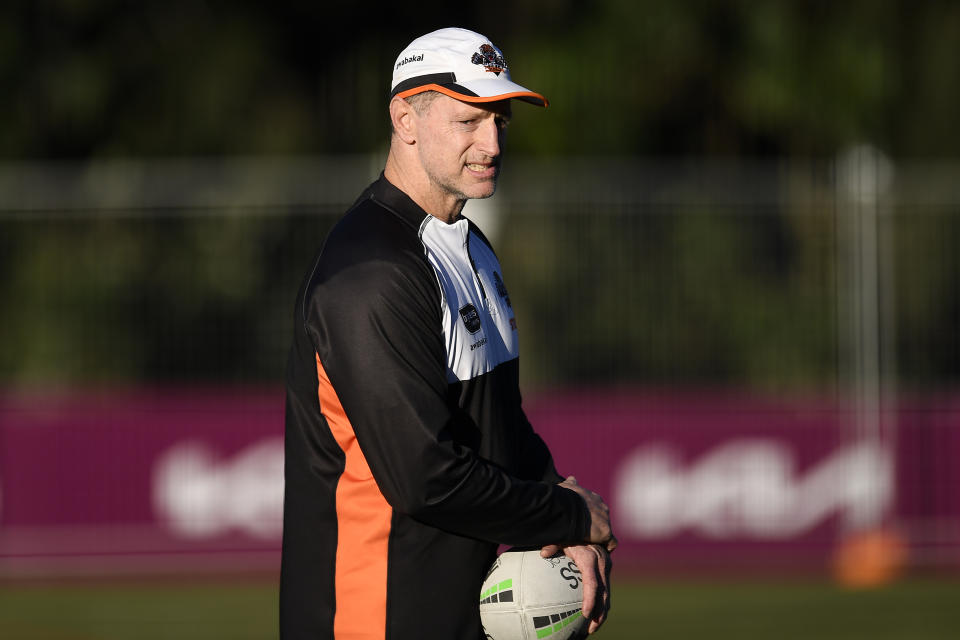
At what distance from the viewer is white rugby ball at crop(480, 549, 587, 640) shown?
368 cm

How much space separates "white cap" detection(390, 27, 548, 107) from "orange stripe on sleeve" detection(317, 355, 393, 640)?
730 mm

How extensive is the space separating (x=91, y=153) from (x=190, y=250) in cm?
680

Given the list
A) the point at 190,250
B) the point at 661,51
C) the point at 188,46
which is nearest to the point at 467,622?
the point at 190,250

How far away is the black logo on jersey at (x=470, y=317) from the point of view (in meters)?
3.62

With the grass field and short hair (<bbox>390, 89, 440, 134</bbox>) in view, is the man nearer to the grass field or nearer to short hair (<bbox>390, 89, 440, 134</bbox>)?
short hair (<bbox>390, 89, 440, 134</bbox>)

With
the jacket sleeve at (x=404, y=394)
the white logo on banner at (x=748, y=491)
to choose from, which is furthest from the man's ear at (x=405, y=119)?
the white logo on banner at (x=748, y=491)

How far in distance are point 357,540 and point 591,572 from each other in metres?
0.60

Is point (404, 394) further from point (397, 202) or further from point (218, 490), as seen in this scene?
point (218, 490)

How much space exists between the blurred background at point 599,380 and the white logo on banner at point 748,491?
20mm

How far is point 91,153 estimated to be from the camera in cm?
2186

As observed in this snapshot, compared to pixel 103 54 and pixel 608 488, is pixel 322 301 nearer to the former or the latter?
pixel 608 488

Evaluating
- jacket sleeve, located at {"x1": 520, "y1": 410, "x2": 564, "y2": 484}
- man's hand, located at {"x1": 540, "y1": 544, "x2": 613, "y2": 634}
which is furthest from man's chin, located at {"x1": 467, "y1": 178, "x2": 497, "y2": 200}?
man's hand, located at {"x1": 540, "y1": 544, "x2": 613, "y2": 634}

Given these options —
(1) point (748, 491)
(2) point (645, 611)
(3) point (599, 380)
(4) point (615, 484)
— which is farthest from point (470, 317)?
(3) point (599, 380)

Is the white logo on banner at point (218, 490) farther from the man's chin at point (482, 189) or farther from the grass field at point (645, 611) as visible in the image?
the man's chin at point (482, 189)
